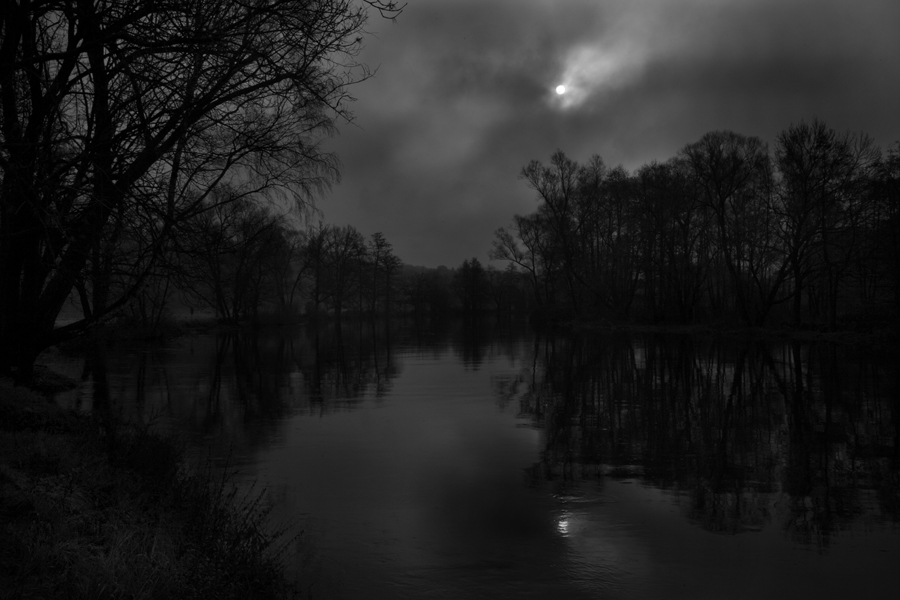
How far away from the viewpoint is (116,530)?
16.3ft

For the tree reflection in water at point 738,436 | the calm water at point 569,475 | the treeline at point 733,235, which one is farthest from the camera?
the treeline at point 733,235

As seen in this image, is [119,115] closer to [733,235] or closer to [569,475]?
[569,475]

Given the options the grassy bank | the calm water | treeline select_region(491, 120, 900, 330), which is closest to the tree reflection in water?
the calm water

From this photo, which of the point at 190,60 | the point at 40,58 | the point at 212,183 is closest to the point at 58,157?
the point at 40,58

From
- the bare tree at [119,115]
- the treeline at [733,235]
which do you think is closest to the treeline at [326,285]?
the bare tree at [119,115]

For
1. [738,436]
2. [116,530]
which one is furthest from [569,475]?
[116,530]

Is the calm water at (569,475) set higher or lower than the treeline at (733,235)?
lower

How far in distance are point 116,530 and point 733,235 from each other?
45984 millimetres

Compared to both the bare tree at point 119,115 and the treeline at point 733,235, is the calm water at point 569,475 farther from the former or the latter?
the treeline at point 733,235

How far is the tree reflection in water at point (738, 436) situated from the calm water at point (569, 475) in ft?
0.15

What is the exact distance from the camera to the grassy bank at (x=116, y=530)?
4.01 meters

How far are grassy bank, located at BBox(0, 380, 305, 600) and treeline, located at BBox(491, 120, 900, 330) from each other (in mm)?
34385

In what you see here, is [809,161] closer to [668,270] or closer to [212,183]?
[668,270]

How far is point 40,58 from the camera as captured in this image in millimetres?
5793
